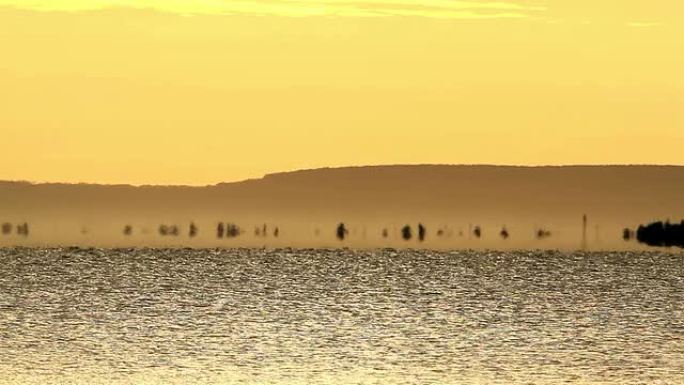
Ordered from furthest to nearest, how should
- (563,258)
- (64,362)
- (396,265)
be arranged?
(563,258), (396,265), (64,362)

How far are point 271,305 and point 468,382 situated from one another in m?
40.6

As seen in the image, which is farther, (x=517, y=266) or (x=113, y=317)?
(x=517, y=266)

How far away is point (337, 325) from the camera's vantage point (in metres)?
68.9

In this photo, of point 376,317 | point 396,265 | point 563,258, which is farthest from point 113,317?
point 563,258

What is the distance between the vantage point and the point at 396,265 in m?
148

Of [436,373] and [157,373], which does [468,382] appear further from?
[157,373]

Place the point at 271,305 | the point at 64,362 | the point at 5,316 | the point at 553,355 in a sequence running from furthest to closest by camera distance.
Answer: the point at 271,305
the point at 5,316
the point at 553,355
the point at 64,362

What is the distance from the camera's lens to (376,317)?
7481 centimetres

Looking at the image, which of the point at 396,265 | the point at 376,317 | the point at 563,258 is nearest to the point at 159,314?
the point at 376,317

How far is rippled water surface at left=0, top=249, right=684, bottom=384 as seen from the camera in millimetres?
46875

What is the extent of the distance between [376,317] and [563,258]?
310 feet

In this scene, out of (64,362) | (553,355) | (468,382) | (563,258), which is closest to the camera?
(468,382)

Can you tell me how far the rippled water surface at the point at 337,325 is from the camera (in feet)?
154

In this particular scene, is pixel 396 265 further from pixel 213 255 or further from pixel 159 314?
pixel 159 314
